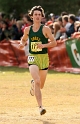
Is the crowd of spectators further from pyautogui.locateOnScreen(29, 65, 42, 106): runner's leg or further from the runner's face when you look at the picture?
pyautogui.locateOnScreen(29, 65, 42, 106): runner's leg

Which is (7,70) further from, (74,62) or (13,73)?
(74,62)

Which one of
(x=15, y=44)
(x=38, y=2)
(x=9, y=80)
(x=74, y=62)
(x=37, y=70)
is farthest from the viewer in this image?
(x=38, y=2)

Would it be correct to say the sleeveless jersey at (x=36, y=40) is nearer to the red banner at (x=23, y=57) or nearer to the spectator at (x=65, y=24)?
the red banner at (x=23, y=57)

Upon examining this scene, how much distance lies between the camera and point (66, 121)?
10.6 meters

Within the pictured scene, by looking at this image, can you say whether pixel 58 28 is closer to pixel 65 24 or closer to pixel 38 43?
pixel 65 24

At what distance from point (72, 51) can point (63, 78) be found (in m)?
1.86

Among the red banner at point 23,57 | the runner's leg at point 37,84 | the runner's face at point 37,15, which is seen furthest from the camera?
the red banner at point 23,57

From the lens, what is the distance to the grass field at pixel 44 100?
10953mm

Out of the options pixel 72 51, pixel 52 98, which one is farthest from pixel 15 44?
pixel 52 98

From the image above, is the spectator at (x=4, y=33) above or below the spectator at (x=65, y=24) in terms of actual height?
below

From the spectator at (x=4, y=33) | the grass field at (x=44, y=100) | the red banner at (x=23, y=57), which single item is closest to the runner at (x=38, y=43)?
the grass field at (x=44, y=100)

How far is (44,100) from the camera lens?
540 inches

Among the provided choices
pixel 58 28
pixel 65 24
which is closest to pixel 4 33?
pixel 58 28

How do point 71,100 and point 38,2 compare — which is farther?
point 38,2
